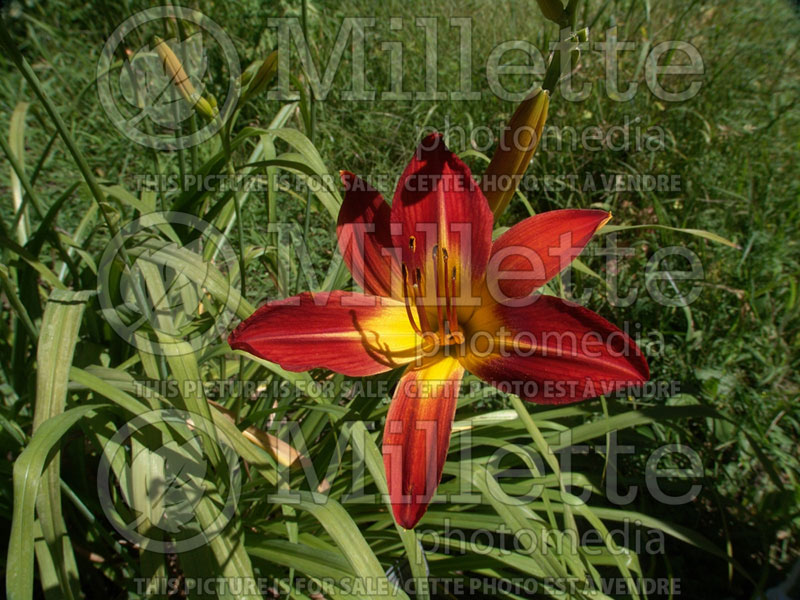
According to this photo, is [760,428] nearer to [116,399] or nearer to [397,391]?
[397,391]

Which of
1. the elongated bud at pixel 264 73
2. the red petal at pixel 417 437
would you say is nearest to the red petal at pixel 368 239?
the red petal at pixel 417 437

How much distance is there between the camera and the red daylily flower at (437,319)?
0.87 meters

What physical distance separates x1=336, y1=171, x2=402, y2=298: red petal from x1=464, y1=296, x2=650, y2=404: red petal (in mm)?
204

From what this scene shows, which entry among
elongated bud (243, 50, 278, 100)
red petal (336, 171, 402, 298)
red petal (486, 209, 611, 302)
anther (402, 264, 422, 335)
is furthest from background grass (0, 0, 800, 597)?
red petal (486, 209, 611, 302)

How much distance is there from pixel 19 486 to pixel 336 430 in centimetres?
63

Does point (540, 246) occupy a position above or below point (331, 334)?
above

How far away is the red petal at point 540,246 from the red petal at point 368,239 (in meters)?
0.20

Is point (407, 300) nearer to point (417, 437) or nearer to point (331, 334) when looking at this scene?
point (331, 334)

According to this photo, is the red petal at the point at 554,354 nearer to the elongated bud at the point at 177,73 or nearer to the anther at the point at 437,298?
the anther at the point at 437,298

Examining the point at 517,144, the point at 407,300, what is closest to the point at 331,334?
the point at 407,300

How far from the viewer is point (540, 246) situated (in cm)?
94

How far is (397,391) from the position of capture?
0.96 meters

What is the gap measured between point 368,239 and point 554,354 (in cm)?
40

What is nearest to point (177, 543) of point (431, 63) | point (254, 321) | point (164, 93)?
point (254, 321)
